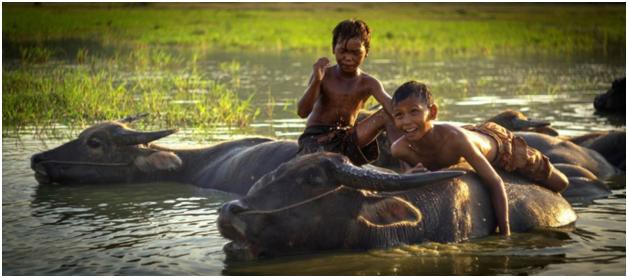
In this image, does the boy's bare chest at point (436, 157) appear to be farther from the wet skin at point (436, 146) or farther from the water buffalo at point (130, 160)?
the water buffalo at point (130, 160)

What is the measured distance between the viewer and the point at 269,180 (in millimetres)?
5289

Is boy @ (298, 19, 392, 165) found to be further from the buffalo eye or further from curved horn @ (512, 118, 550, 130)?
curved horn @ (512, 118, 550, 130)

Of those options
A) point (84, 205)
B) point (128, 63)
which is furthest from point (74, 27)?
point (84, 205)

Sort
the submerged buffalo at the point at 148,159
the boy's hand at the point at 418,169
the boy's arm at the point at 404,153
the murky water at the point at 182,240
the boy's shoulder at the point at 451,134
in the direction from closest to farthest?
the murky water at the point at 182,240
the boy's hand at the point at 418,169
the boy's shoulder at the point at 451,134
the boy's arm at the point at 404,153
the submerged buffalo at the point at 148,159

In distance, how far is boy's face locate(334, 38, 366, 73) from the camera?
659 centimetres

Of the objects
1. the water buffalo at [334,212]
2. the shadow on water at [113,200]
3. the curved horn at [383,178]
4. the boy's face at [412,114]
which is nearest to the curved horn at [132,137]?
the shadow on water at [113,200]

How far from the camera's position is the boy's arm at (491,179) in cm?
572

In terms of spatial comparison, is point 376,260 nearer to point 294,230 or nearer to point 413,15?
point 294,230

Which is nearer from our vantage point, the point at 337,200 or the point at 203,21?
the point at 337,200

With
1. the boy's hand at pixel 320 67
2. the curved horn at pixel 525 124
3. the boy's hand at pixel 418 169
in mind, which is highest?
the boy's hand at pixel 320 67

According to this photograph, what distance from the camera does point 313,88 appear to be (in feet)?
21.8

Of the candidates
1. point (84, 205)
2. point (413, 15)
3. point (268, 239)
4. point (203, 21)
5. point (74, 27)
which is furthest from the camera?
point (413, 15)

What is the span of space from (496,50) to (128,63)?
10687 millimetres

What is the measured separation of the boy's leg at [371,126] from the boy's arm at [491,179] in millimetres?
843
